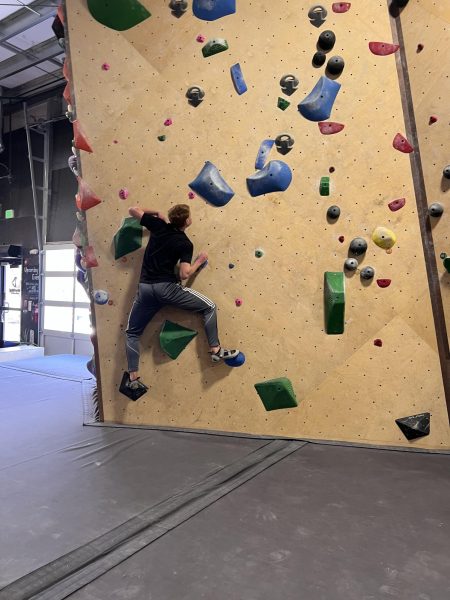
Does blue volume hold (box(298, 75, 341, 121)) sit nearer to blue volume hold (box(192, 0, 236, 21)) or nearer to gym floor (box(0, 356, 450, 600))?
blue volume hold (box(192, 0, 236, 21))

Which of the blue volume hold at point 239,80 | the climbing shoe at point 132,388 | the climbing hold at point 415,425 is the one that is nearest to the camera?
the climbing hold at point 415,425

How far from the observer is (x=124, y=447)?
276 cm

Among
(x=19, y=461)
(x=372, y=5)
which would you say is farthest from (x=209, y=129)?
(x=19, y=461)

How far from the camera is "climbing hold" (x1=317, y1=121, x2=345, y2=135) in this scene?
9.25 ft

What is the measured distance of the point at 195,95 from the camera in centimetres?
304

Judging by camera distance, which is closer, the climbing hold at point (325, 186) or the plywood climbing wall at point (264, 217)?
the plywood climbing wall at point (264, 217)

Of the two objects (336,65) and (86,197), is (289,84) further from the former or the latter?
(86,197)

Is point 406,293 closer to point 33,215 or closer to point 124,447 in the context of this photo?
point 124,447

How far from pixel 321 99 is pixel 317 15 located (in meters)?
0.50

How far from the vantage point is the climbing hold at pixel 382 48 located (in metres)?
2.71

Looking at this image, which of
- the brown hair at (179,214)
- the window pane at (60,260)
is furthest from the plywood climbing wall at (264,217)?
the window pane at (60,260)

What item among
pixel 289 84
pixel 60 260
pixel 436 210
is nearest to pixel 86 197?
pixel 289 84

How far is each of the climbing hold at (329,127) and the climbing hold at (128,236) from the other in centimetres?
132

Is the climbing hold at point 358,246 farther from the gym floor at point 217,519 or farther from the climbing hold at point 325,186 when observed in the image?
the gym floor at point 217,519
